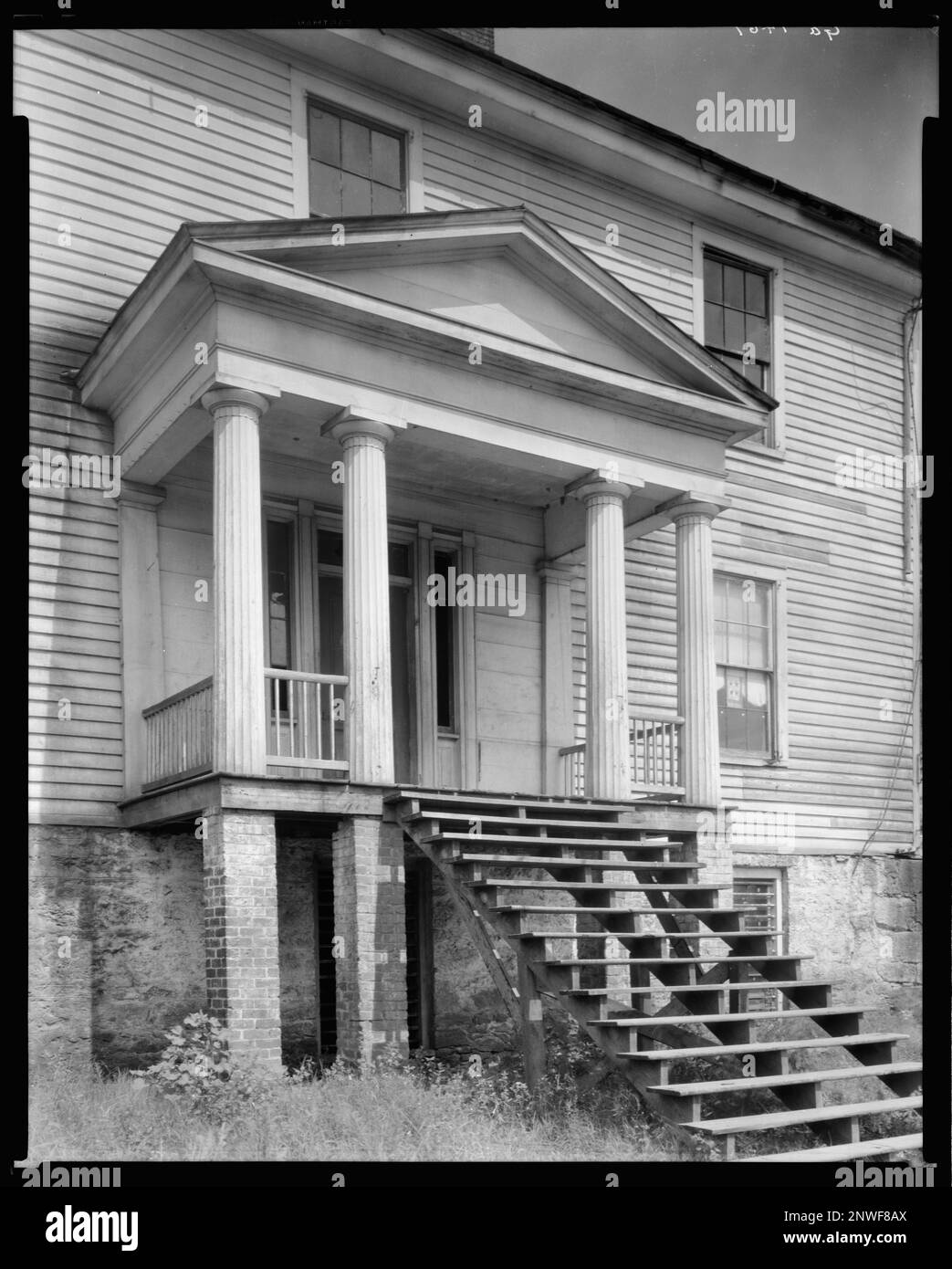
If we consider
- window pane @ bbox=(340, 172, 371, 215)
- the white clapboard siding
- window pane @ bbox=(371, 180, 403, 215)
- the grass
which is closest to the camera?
the grass

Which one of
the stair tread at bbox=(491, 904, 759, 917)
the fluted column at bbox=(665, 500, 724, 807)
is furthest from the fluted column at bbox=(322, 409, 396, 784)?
the fluted column at bbox=(665, 500, 724, 807)

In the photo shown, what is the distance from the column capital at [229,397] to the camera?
966 centimetres

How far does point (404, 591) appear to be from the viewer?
511 inches

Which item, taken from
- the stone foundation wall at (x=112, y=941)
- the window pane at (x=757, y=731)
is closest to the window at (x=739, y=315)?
the window pane at (x=757, y=731)

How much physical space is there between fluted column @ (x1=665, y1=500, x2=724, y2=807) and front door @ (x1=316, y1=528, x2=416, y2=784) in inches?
103

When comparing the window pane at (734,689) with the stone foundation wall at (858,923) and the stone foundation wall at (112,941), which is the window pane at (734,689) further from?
the stone foundation wall at (112,941)

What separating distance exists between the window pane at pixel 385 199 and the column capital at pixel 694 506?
3.98 m

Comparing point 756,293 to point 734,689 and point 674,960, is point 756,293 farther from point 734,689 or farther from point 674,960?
point 674,960

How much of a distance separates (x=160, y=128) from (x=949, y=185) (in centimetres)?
684

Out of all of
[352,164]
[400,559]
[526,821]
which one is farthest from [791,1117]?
[352,164]

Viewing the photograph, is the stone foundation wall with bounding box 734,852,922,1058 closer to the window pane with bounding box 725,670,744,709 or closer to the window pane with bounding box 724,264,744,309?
the window pane with bounding box 725,670,744,709

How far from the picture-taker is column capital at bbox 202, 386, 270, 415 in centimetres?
966

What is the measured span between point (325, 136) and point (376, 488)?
4472mm

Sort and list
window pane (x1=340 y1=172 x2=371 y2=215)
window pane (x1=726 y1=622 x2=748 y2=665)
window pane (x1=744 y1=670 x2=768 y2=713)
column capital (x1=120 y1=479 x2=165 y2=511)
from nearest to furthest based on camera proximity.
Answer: column capital (x1=120 y1=479 x2=165 y2=511) < window pane (x1=340 y1=172 x2=371 y2=215) < window pane (x1=726 y1=622 x2=748 y2=665) < window pane (x1=744 y1=670 x2=768 y2=713)
